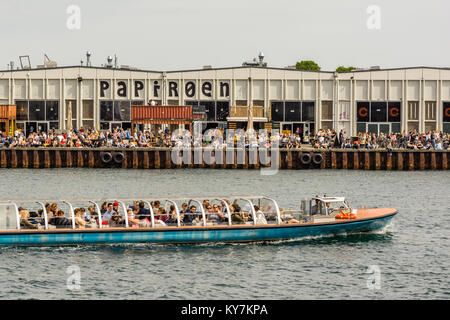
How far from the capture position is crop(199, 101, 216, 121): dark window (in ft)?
269

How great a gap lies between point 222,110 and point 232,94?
188 cm

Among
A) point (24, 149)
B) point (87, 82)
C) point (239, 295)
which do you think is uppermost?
point (87, 82)

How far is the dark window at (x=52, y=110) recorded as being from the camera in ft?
269

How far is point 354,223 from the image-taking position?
122 ft

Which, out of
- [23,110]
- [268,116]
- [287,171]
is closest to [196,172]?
[287,171]

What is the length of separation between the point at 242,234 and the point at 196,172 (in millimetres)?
34740

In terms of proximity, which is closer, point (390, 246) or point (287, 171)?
point (390, 246)

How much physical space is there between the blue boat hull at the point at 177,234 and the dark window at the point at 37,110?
5003cm

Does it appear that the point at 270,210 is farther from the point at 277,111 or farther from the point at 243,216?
the point at 277,111

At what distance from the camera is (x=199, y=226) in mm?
34625

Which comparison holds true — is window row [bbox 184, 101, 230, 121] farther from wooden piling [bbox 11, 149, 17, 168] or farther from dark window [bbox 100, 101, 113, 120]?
wooden piling [bbox 11, 149, 17, 168]

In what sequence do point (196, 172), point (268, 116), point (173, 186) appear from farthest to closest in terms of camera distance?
point (268, 116)
point (196, 172)
point (173, 186)
